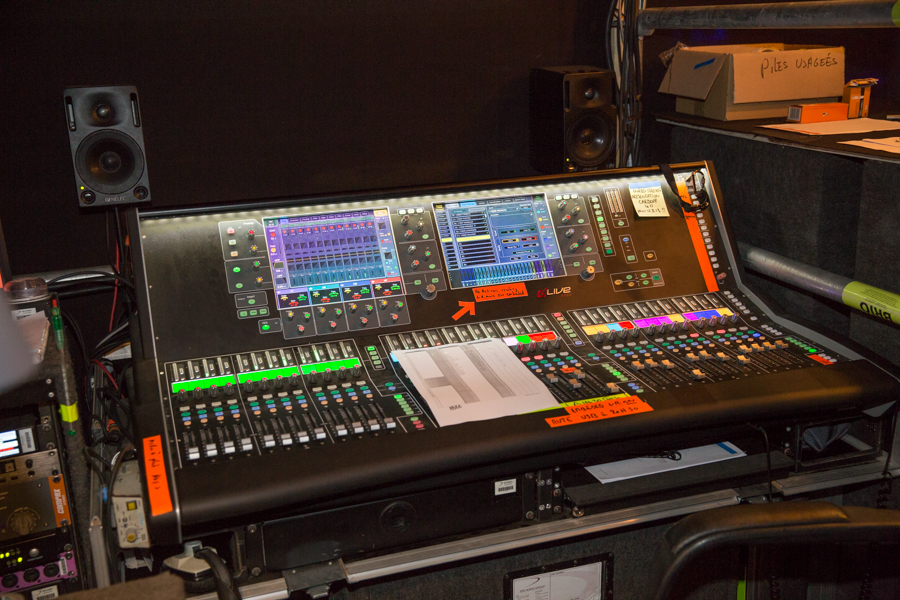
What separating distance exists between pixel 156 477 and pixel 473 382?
1.99 feet

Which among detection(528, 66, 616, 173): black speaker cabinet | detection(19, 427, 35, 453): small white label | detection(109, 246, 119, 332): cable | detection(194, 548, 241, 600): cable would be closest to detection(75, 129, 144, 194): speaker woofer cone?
detection(109, 246, 119, 332): cable

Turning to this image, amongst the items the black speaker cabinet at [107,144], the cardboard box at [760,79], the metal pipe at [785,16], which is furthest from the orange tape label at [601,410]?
the black speaker cabinet at [107,144]

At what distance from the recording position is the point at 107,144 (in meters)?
1.83

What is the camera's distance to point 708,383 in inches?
57.9

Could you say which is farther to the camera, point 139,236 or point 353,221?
point 353,221

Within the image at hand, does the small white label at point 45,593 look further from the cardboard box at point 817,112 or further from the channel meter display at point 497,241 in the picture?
the cardboard box at point 817,112

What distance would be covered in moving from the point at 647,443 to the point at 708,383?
179 millimetres

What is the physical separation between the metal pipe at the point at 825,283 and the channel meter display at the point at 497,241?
22.2 inches

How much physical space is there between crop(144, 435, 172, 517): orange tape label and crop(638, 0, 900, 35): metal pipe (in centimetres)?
161

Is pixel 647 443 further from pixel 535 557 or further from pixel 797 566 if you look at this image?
pixel 797 566

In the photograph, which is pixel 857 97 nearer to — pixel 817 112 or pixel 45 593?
pixel 817 112

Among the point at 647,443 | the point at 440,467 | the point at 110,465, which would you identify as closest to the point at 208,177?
the point at 110,465

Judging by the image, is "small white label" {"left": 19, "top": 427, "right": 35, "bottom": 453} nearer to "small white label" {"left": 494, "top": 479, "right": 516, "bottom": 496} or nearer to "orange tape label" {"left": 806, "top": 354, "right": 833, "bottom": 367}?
"small white label" {"left": 494, "top": 479, "right": 516, "bottom": 496}

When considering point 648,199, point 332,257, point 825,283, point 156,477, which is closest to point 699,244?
point 648,199
